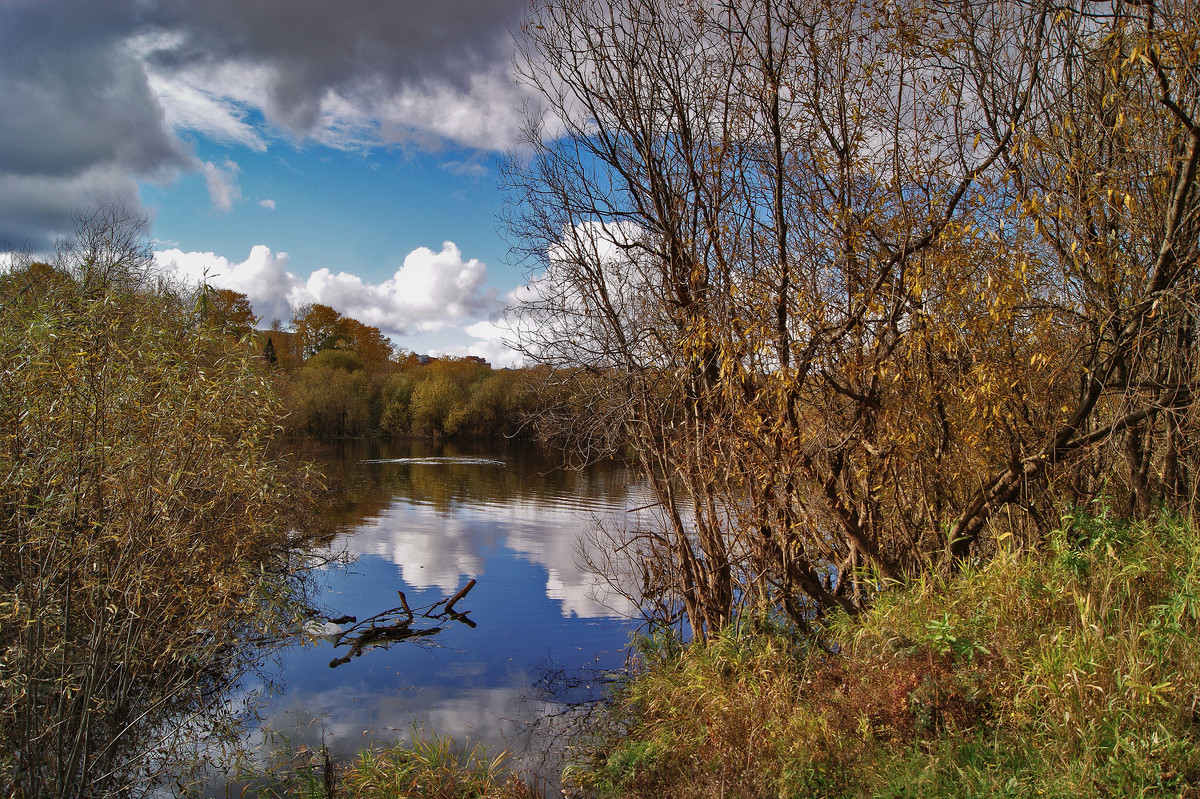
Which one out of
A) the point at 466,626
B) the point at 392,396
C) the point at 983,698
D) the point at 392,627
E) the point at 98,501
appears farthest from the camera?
the point at 392,396

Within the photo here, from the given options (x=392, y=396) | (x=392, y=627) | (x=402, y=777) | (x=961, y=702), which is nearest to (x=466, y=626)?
(x=392, y=627)

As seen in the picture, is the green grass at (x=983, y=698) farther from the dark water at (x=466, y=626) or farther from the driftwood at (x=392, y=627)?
the driftwood at (x=392, y=627)

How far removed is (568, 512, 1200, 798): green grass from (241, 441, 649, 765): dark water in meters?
2.32

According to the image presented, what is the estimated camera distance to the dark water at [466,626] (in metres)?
7.59

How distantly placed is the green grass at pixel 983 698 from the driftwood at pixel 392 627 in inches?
204

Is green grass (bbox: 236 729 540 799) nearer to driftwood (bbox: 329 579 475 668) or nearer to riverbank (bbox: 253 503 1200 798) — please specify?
riverbank (bbox: 253 503 1200 798)

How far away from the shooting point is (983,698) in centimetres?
405

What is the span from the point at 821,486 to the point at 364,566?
436 inches

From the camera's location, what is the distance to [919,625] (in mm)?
5000

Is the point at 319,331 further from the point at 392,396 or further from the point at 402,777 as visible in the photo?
the point at 402,777

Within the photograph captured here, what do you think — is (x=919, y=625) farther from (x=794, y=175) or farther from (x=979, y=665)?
(x=794, y=175)

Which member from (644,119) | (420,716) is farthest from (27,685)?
(644,119)

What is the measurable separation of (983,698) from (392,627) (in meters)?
8.60

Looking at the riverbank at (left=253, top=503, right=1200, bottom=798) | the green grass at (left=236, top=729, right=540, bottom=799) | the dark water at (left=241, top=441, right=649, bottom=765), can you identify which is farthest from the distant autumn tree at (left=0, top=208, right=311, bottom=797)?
the dark water at (left=241, top=441, right=649, bottom=765)
